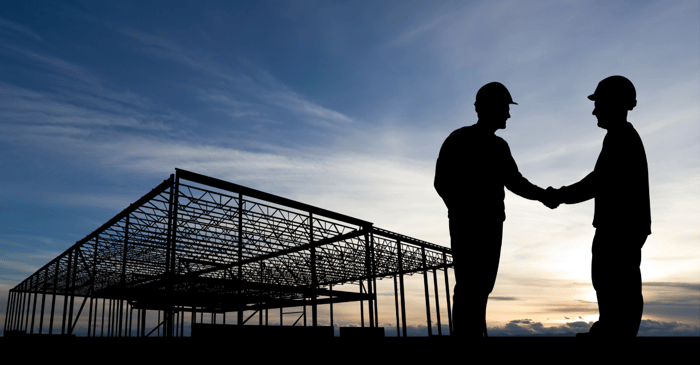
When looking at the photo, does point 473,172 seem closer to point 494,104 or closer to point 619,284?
point 494,104

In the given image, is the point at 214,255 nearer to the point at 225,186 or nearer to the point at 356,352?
the point at 225,186

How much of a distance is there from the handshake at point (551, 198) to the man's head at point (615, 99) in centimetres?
72

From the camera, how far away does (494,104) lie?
294cm

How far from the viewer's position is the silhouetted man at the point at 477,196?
2.59m

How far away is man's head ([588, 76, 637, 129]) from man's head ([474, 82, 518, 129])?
0.65 meters

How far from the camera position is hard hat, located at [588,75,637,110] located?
2850 mm

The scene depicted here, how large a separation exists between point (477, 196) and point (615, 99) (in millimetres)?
1216

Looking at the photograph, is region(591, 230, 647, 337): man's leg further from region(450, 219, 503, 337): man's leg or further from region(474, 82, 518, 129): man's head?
region(474, 82, 518, 129): man's head

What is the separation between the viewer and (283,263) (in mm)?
27969

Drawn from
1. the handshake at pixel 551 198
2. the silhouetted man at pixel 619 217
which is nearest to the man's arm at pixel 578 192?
the handshake at pixel 551 198

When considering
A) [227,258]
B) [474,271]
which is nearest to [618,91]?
[474,271]

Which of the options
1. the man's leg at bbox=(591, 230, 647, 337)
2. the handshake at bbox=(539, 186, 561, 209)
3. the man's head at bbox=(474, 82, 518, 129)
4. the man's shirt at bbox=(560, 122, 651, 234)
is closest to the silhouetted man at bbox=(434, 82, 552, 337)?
the man's head at bbox=(474, 82, 518, 129)

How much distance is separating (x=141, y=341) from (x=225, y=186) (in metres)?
13.3

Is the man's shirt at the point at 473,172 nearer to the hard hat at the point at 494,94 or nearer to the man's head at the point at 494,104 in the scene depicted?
the man's head at the point at 494,104
